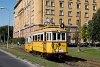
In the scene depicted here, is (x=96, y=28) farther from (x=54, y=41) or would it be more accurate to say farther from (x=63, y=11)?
(x=63, y=11)

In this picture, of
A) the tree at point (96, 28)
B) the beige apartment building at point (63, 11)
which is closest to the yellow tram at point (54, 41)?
the tree at point (96, 28)

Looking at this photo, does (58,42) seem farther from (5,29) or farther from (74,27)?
(5,29)

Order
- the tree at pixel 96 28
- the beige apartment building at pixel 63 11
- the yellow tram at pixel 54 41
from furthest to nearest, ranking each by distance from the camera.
A: the beige apartment building at pixel 63 11
the tree at pixel 96 28
the yellow tram at pixel 54 41

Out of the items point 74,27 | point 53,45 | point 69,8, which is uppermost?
point 69,8

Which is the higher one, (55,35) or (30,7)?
(30,7)

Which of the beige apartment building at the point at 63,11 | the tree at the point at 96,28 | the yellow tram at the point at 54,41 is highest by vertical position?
the beige apartment building at the point at 63,11

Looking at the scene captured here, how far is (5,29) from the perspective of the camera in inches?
6526

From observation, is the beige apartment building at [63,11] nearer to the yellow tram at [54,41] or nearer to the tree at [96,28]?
the tree at [96,28]

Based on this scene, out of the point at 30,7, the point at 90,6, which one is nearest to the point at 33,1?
the point at 30,7

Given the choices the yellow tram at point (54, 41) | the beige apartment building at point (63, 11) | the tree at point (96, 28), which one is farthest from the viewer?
the beige apartment building at point (63, 11)

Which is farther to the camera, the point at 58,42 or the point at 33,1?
the point at 33,1

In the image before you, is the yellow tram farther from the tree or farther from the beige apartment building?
the beige apartment building

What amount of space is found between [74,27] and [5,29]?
74.7m

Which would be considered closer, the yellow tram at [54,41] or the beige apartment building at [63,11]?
the yellow tram at [54,41]
